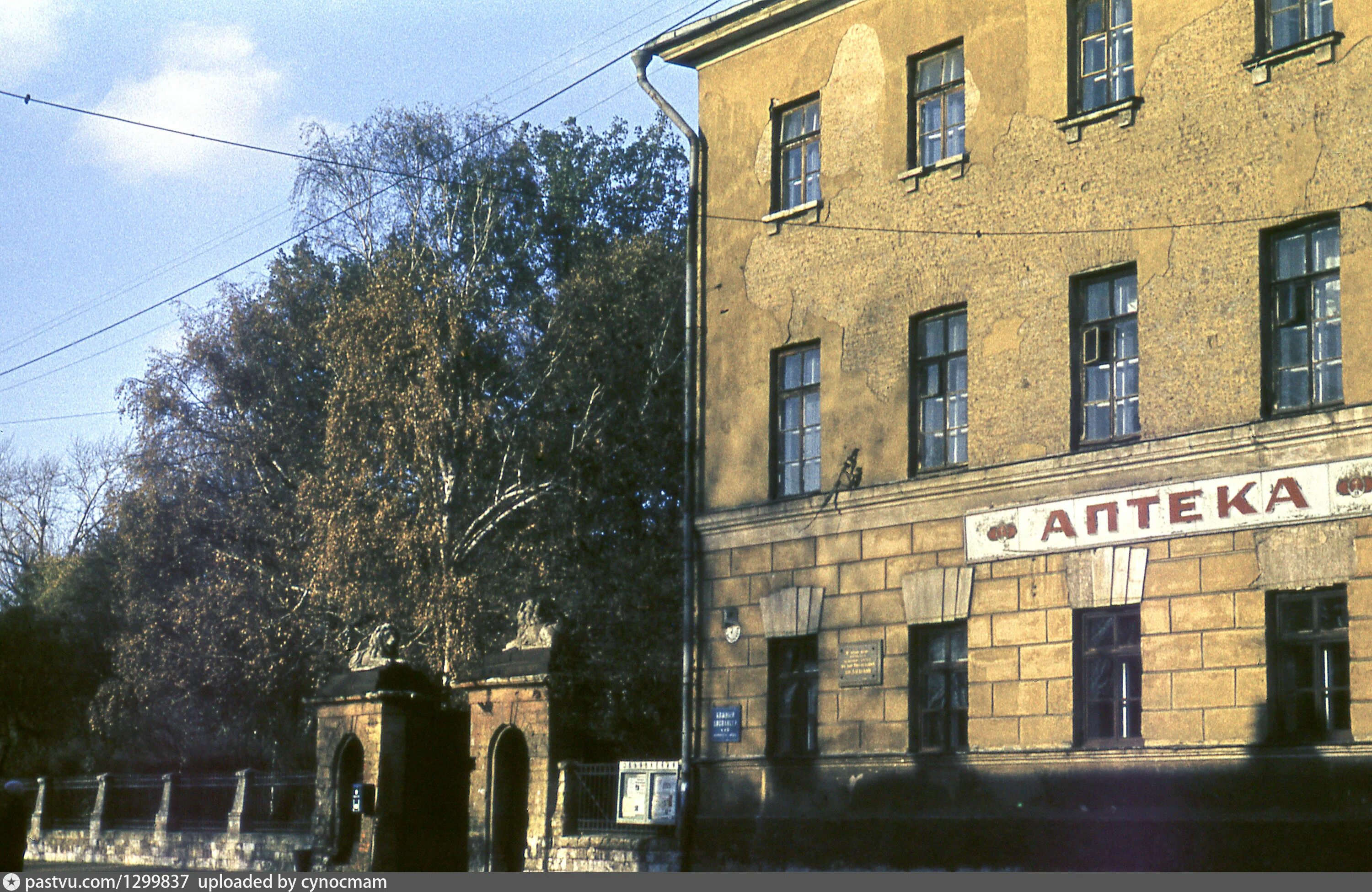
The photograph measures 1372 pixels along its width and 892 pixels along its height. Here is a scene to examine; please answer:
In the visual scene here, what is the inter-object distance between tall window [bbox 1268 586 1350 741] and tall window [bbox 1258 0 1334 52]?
531cm

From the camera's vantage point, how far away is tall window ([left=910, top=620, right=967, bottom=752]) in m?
18.2

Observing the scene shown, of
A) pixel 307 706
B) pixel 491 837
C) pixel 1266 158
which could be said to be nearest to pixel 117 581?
pixel 307 706

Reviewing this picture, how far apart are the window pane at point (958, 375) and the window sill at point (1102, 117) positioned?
8.98 feet

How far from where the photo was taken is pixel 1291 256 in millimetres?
15750

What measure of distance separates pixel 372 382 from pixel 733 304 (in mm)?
8836

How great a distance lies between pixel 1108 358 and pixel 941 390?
2.35 metres

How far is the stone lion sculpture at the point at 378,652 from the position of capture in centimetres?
2333

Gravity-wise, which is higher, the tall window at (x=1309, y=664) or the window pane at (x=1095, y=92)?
the window pane at (x=1095, y=92)

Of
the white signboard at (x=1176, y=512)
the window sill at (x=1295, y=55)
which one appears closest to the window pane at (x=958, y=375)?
the white signboard at (x=1176, y=512)

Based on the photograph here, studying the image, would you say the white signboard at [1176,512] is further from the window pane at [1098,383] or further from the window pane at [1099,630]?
the window pane at [1098,383]

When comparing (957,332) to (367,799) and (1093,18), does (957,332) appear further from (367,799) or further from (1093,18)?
(367,799)

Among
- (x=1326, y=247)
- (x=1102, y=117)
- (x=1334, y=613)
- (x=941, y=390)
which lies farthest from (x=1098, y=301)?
(x=1334, y=613)

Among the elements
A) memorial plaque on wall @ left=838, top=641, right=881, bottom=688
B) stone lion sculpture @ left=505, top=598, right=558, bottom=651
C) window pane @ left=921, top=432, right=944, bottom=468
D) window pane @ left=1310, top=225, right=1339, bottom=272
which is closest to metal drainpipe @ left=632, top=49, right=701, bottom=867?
stone lion sculpture @ left=505, top=598, right=558, bottom=651

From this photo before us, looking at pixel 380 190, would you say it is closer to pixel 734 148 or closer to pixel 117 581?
pixel 117 581
